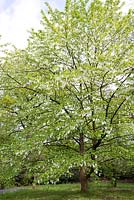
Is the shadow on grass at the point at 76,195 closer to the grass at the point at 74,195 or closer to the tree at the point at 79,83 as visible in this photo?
the grass at the point at 74,195

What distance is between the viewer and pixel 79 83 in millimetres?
11406

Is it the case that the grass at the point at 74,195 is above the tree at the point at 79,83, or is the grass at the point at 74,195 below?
below

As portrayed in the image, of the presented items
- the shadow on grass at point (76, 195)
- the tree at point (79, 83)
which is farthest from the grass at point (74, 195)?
the tree at point (79, 83)

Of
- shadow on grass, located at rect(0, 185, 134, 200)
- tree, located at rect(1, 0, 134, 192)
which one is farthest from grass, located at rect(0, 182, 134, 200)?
tree, located at rect(1, 0, 134, 192)

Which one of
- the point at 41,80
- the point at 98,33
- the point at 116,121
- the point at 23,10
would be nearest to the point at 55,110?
the point at 41,80

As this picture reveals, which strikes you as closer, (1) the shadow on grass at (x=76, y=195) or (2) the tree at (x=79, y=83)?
(2) the tree at (x=79, y=83)

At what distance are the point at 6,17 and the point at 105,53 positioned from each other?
7943 mm

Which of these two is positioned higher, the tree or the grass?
the tree

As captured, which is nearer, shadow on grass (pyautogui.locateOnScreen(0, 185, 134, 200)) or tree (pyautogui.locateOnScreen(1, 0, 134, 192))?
tree (pyautogui.locateOnScreen(1, 0, 134, 192))

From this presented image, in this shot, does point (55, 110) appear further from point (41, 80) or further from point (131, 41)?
point (131, 41)

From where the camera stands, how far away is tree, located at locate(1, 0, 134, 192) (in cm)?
1069

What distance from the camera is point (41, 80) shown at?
1122 cm

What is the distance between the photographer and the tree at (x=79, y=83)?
10.7 metres

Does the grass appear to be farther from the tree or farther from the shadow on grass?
the tree
